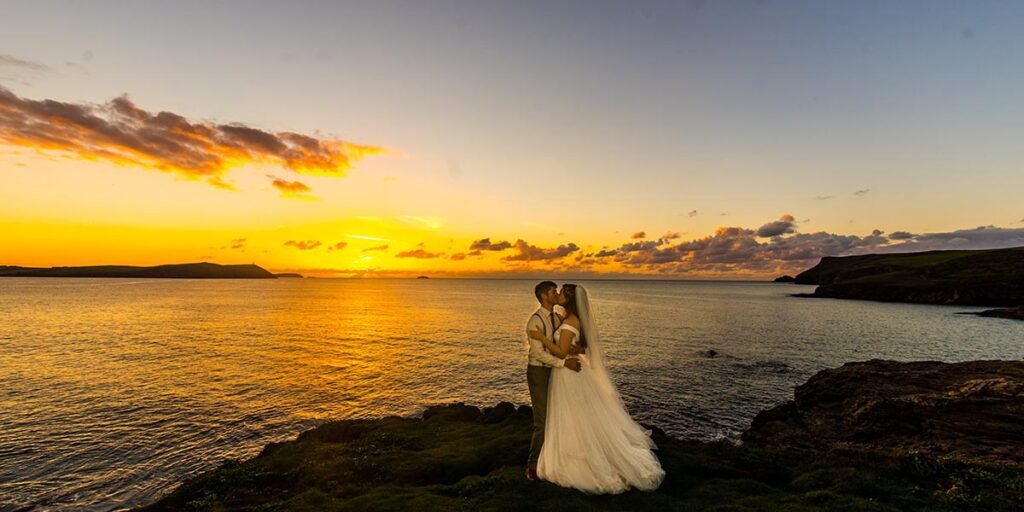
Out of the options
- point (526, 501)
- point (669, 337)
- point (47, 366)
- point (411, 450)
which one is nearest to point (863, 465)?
point (526, 501)

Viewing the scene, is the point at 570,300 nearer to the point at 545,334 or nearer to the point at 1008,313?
the point at 545,334

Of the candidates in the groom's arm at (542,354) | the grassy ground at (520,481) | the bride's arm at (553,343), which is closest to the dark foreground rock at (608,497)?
the grassy ground at (520,481)

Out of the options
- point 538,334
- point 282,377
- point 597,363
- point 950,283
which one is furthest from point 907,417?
point 950,283

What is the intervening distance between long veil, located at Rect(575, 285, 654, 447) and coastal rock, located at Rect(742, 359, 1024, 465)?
1304 cm

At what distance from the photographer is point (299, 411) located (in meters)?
33.0

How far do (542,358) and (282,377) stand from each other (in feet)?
128

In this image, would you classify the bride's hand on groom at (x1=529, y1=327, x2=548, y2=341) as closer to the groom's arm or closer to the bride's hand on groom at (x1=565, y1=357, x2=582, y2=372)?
the groom's arm

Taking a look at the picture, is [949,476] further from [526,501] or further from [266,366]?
[266,366]

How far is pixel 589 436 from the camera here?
1279cm

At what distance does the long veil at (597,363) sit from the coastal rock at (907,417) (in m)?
13.0

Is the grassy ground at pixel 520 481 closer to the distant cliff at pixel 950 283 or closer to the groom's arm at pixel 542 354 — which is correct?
the groom's arm at pixel 542 354

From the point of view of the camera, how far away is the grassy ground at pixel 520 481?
491 inches

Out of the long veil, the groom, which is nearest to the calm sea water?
the long veil

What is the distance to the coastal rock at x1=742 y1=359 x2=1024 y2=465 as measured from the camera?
69.5 feet
